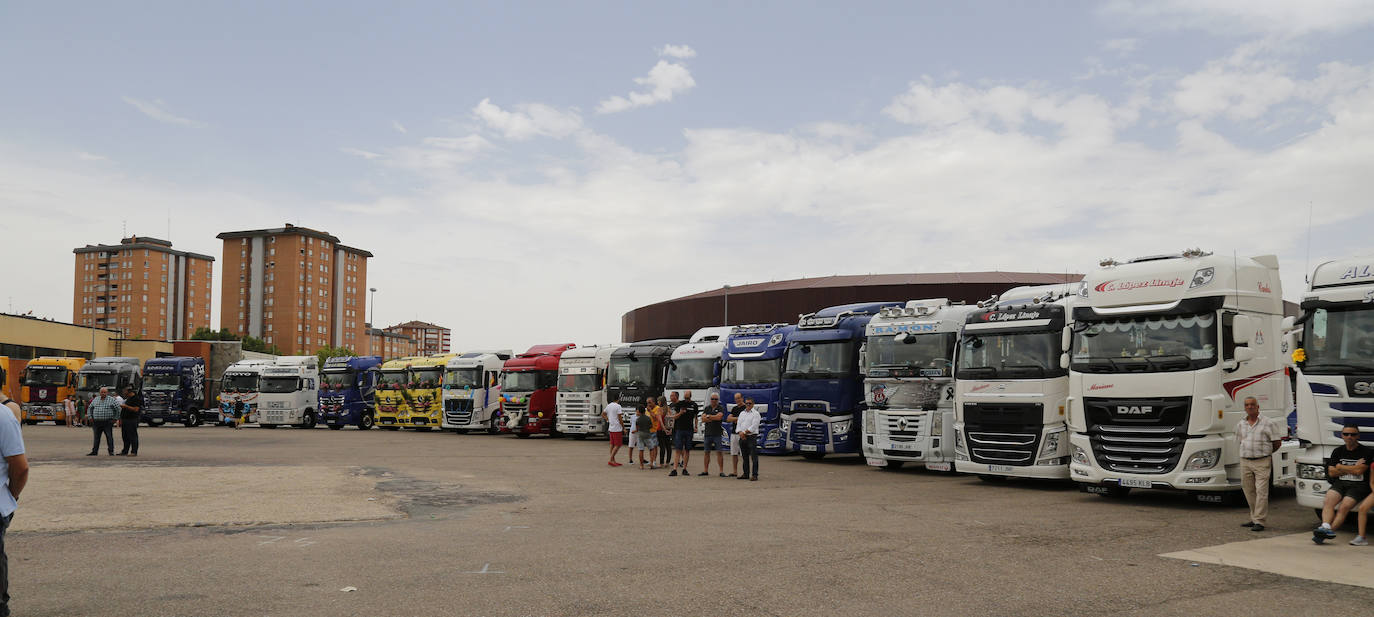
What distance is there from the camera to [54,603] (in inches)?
278

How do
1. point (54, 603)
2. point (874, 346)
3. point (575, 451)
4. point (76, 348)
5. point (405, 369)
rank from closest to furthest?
point (54, 603) < point (874, 346) < point (575, 451) < point (405, 369) < point (76, 348)

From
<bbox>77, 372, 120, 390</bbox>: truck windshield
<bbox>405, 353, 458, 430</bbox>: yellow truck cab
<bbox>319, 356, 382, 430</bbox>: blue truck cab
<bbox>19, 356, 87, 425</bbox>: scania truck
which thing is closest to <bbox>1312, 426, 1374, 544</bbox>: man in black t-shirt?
<bbox>405, 353, 458, 430</bbox>: yellow truck cab

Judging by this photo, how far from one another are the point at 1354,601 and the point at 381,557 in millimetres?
8341

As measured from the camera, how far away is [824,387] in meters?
21.3

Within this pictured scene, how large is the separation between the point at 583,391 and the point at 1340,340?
23.5 meters

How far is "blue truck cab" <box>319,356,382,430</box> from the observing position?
42.1 metres

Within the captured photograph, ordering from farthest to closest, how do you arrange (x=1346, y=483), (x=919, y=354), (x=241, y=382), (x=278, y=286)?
(x=278, y=286)
(x=241, y=382)
(x=919, y=354)
(x=1346, y=483)

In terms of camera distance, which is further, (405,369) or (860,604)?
(405,369)

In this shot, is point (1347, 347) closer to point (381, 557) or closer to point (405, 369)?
point (381, 557)

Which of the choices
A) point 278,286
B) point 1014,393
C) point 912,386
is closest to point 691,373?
point 912,386

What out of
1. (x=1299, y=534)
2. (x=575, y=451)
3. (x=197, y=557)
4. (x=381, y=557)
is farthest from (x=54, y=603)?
(x=575, y=451)

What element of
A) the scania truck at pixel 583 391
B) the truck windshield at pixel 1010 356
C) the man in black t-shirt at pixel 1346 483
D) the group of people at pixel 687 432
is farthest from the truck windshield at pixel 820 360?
the man in black t-shirt at pixel 1346 483

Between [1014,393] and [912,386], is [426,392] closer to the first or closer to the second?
[912,386]

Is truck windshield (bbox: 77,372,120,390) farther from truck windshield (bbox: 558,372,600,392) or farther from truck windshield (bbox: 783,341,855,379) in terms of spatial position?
truck windshield (bbox: 783,341,855,379)
